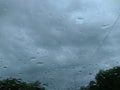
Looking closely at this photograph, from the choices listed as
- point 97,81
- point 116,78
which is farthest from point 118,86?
point 97,81

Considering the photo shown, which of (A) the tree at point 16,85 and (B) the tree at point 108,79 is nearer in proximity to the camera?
(B) the tree at point 108,79

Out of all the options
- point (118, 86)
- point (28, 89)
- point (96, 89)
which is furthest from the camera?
point (28, 89)

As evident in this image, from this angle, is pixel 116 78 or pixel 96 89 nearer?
pixel 116 78

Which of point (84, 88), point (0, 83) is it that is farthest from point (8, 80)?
point (84, 88)

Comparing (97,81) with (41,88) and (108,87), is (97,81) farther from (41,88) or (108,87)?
(41,88)

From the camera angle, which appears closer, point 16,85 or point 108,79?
point 108,79

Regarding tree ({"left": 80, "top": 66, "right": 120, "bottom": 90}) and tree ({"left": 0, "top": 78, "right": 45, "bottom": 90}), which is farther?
tree ({"left": 0, "top": 78, "right": 45, "bottom": 90})

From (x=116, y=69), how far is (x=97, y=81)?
5826 millimetres

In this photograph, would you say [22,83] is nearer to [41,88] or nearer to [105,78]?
[41,88]

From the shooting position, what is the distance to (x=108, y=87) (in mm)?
109500

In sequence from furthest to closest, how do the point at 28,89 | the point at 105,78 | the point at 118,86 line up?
1. the point at 28,89
2. the point at 105,78
3. the point at 118,86

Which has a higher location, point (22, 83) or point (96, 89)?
point (22, 83)

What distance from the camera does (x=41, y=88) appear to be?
140 meters

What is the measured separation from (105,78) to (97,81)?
3.83m
